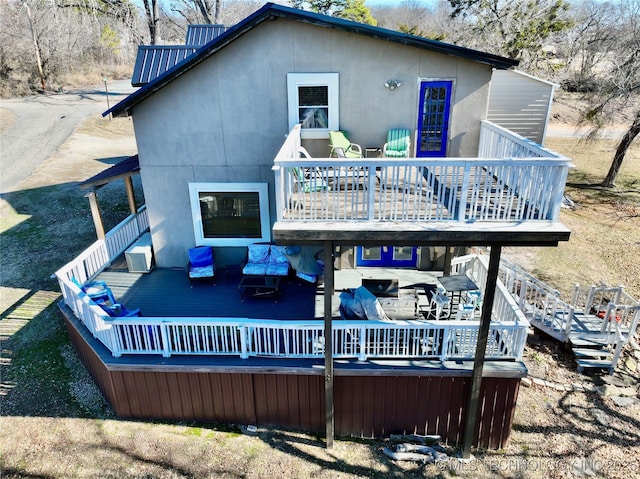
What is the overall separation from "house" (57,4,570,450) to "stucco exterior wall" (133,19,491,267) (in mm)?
28

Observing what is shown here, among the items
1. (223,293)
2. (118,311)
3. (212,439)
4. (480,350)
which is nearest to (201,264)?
(223,293)

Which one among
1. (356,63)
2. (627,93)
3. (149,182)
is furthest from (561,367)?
(627,93)

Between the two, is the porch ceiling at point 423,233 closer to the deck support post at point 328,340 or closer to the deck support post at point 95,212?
the deck support post at point 328,340

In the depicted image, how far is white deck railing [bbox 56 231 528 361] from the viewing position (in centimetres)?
784

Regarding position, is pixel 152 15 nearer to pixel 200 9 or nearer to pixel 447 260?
pixel 200 9

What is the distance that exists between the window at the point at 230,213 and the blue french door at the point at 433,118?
146 inches

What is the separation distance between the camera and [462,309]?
8.66 metres

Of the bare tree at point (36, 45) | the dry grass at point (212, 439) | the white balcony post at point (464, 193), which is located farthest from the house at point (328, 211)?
the bare tree at point (36, 45)

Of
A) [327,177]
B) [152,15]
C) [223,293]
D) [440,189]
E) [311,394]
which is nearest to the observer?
[327,177]

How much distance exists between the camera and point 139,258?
35.9ft

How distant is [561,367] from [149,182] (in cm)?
1047

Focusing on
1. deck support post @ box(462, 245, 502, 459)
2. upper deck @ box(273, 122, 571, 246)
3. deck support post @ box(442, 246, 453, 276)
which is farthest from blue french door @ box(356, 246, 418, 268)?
upper deck @ box(273, 122, 571, 246)

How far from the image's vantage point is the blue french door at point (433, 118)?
31.0 ft

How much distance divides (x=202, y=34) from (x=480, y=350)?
1142 centimetres
